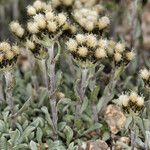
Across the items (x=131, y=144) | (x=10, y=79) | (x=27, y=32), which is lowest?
(x=131, y=144)

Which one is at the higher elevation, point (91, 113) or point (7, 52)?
point (7, 52)

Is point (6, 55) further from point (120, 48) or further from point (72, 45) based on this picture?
point (120, 48)

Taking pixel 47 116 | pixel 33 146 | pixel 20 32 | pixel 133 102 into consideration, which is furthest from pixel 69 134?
pixel 20 32

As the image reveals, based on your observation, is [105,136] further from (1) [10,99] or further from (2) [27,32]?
(2) [27,32]

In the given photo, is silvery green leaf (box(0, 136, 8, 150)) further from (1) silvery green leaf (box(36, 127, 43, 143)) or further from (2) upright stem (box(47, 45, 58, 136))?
(2) upright stem (box(47, 45, 58, 136))

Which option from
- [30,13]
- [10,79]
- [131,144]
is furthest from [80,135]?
[30,13]

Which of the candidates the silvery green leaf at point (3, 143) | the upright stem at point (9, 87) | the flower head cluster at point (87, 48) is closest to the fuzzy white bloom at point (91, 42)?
the flower head cluster at point (87, 48)

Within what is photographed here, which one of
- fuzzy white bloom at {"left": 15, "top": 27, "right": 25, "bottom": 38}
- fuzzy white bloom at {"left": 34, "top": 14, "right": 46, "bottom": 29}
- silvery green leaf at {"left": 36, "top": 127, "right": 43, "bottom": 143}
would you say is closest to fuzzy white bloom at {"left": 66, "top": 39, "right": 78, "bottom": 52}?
fuzzy white bloom at {"left": 34, "top": 14, "right": 46, "bottom": 29}

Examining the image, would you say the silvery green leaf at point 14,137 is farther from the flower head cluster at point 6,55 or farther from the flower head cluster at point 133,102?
the flower head cluster at point 133,102
